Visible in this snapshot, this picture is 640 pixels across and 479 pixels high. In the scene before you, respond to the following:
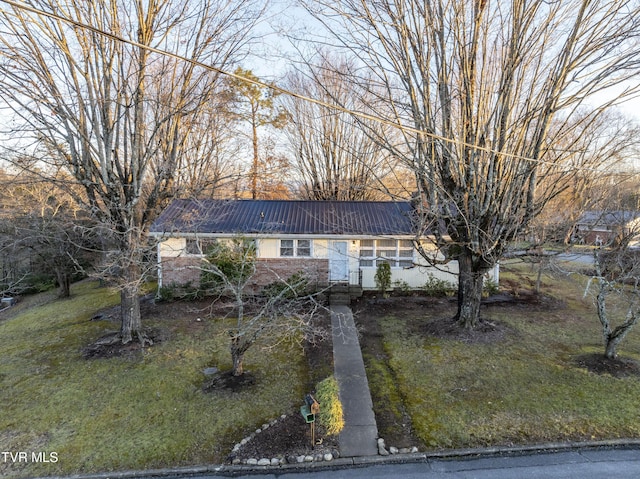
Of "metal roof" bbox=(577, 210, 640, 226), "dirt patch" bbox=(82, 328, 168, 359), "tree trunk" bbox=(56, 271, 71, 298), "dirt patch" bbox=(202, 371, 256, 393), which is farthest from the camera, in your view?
"tree trunk" bbox=(56, 271, 71, 298)

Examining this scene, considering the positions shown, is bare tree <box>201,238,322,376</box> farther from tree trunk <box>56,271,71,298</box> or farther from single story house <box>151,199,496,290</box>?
tree trunk <box>56,271,71,298</box>

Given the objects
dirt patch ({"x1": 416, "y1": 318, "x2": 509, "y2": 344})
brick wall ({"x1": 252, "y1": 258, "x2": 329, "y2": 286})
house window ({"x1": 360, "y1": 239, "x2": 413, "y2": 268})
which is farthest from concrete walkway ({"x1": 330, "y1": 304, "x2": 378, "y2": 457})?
house window ({"x1": 360, "y1": 239, "x2": 413, "y2": 268})

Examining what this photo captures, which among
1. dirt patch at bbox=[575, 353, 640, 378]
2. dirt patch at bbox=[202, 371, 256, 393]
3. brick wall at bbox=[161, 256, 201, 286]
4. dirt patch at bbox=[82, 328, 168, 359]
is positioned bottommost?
dirt patch at bbox=[202, 371, 256, 393]

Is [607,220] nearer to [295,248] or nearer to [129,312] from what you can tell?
[295,248]

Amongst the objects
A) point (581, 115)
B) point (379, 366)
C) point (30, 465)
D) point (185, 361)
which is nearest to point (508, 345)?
point (379, 366)

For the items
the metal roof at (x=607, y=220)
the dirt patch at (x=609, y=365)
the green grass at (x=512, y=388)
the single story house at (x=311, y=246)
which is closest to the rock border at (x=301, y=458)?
the green grass at (x=512, y=388)

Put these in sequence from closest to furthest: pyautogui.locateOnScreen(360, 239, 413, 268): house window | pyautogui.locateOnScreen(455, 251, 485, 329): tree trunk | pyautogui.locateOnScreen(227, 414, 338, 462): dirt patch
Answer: pyautogui.locateOnScreen(227, 414, 338, 462): dirt patch → pyautogui.locateOnScreen(455, 251, 485, 329): tree trunk → pyautogui.locateOnScreen(360, 239, 413, 268): house window
